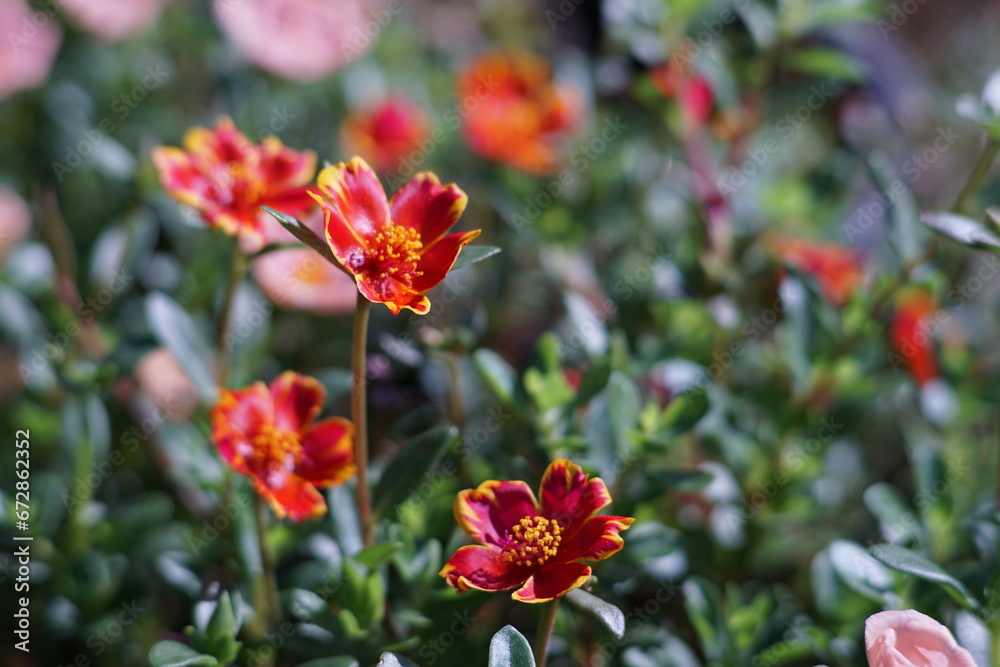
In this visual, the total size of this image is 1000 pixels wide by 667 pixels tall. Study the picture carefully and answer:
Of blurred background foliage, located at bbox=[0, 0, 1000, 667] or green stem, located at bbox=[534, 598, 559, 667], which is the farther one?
blurred background foliage, located at bbox=[0, 0, 1000, 667]

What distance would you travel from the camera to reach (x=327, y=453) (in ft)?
2.93

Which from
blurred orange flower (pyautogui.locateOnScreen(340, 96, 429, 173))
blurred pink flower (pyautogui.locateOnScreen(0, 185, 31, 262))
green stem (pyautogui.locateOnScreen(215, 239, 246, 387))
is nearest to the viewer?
green stem (pyautogui.locateOnScreen(215, 239, 246, 387))

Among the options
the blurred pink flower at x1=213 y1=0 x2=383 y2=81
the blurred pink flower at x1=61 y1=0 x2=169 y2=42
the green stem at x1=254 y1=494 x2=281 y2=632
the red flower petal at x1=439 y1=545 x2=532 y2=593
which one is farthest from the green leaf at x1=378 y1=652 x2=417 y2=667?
the blurred pink flower at x1=61 y1=0 x2=169 y2=42

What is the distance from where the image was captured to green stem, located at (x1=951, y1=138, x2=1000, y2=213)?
1043 millimetres

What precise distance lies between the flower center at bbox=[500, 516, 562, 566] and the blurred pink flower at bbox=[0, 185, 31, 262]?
3.50 ft

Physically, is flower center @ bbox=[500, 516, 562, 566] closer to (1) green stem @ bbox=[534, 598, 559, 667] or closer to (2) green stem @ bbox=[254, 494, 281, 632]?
(1) green stem @ bbox=[534, 598, 559, 667]

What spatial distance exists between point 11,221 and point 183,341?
1.94ft

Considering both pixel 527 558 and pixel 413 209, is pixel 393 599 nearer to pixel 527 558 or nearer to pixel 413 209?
pixel 527 558

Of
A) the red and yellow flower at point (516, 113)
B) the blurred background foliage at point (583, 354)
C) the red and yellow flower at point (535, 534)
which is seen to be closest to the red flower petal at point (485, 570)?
the red and yellow flower at point (535, 534)

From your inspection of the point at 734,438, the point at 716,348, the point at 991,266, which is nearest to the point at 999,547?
the point at 734,438

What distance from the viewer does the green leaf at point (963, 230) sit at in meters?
0.89

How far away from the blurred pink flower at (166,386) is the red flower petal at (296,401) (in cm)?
39

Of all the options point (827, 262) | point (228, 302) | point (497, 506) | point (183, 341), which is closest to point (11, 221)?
point (183, 341)

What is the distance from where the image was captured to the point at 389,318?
1264 mm
